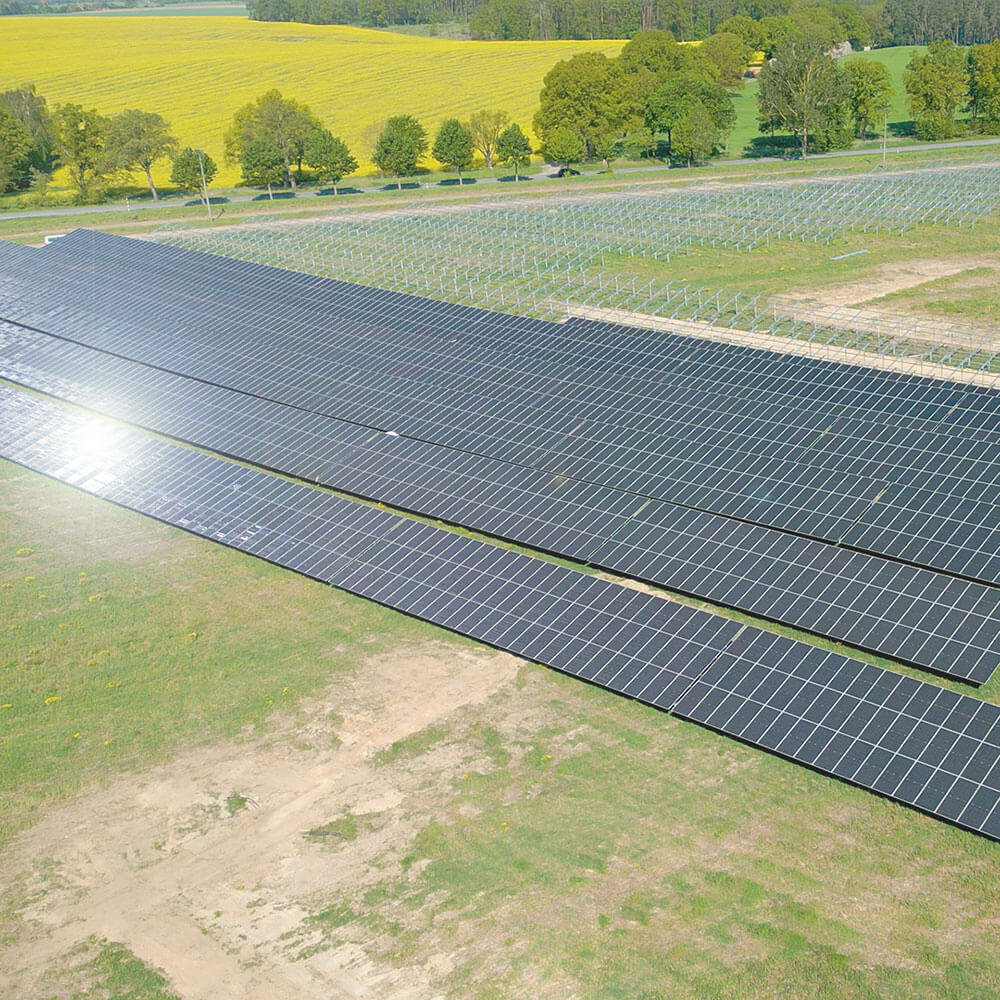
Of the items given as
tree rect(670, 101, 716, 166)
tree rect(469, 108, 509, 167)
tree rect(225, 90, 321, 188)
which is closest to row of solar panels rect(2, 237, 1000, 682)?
tree rect(225, 90, 321, 188)

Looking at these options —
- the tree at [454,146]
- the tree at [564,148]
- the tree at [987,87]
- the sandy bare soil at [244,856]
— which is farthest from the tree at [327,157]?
the sandy bare soil at [244,856]

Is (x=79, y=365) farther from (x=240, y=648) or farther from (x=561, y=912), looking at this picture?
(x=561, y=912)

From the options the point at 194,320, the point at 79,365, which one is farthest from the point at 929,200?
the point at 79,365

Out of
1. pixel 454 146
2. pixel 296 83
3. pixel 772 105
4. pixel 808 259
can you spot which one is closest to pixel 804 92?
pixel 772 105

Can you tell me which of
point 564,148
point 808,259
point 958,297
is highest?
point 564,148

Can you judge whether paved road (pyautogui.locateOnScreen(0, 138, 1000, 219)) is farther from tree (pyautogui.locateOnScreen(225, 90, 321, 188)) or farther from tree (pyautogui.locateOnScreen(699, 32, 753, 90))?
tree (pyautogui.locateOnScreen(699, 32, 753, 90))

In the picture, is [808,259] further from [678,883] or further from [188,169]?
[188,169]

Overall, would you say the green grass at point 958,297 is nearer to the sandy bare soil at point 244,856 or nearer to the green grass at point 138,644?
the green grass at point 138,644
